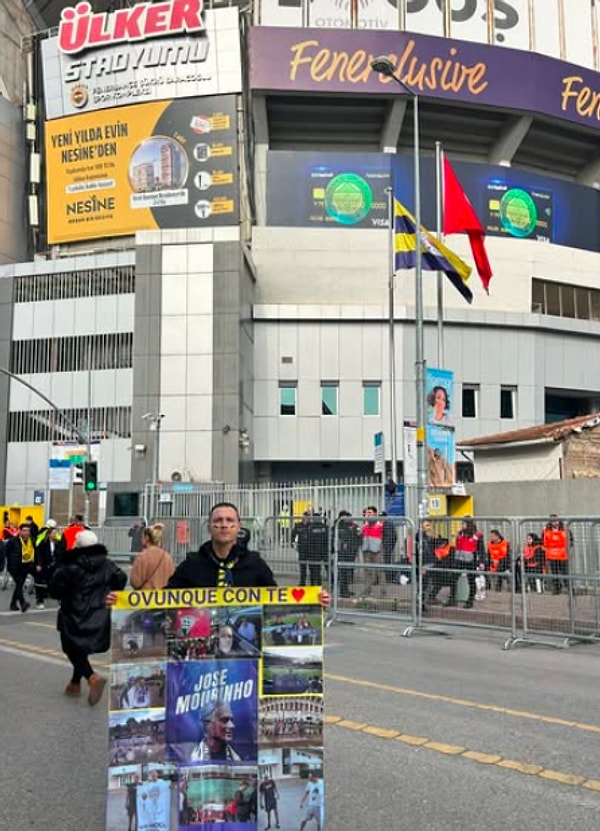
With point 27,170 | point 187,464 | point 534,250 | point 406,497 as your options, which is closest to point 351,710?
point 406,497

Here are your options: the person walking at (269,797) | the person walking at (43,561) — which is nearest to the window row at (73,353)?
the person walking at (43,561)

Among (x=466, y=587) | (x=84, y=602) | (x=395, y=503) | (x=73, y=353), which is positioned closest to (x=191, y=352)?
(x=73, y=353)

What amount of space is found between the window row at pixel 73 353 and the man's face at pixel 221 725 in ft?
129

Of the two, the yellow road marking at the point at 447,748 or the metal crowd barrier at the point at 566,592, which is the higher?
the metal crowd barrier at the point at 566,592

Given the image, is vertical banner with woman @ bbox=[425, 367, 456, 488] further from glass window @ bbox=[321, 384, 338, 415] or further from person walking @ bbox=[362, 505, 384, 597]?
glass window @ bbox=[321, 384, 338, 415]

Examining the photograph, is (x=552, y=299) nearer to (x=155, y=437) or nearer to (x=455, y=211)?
(x=155, y=437)

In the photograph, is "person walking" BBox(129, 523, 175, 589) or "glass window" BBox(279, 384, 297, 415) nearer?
"person walking" BBox(129, 523, 175, 589)

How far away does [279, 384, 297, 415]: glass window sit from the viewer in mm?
44812

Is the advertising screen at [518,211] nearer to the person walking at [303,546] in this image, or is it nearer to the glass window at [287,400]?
the glass window at [287,400]

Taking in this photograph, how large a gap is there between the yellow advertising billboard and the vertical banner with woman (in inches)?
1030

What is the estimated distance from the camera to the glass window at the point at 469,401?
45688 millimetres

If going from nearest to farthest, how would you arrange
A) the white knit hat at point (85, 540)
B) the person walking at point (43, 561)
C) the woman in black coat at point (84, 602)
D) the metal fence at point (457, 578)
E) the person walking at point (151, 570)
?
the woman in black coat at point (84, 602)
the white knit hat at point (85, 540)
the person walking at point (151, 570)
the metal fence at point (457, 578)
the person walking at point (43, 561)

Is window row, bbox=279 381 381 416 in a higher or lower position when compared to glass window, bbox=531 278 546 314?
lower

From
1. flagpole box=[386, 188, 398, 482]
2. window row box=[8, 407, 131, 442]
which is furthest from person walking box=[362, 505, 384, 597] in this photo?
window row box=[8, 407, 131, 442]
